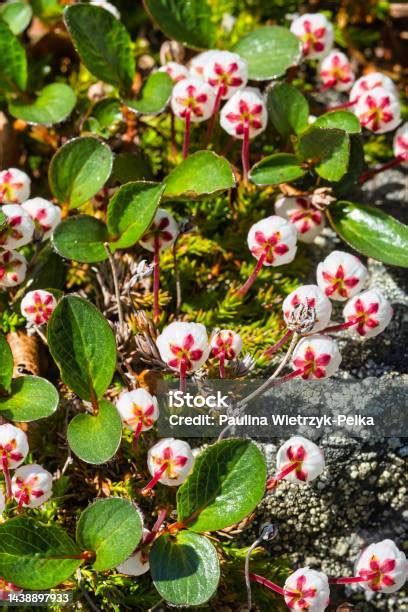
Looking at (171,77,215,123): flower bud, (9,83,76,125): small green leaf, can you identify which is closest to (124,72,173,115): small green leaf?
(171,77,215,123): flower bud

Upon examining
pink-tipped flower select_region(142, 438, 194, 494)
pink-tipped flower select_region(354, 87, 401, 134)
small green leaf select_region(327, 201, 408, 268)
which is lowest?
pink-tipped flower select_region(142, 438, 194, 494)

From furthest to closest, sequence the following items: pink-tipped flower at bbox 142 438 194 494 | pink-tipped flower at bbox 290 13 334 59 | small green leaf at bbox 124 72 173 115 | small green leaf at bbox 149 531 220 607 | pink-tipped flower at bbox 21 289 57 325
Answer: pink-tipped flower at bbox 290 13 334 59 → small green leaf at bbox 124 72 173 115 → pink-tipped flower at bbox 21 289 57 325 → pink-tipped flower at bbox 142 438 194 494 → small green leaf at bbox 149 531 220 607

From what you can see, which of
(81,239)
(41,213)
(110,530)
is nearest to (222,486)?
(110,530)

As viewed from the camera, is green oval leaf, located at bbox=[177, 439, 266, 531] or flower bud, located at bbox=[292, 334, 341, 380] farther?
flower bud, located at bbox=[292, 334, 341, 380]

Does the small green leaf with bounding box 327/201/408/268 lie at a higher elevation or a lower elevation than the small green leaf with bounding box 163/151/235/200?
lower

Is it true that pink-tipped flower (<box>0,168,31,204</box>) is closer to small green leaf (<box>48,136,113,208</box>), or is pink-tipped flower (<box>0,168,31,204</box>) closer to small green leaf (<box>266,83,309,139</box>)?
small green leaf (<box>48,136,113,208</box>)

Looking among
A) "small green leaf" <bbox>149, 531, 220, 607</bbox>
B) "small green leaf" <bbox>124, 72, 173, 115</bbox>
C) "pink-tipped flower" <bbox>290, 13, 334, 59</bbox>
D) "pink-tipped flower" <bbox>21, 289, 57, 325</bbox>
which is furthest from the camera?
"pink-tipped flower" <bbox>290, 13, 334, 59</bbox>

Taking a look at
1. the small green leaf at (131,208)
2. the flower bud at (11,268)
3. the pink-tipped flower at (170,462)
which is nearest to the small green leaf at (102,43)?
the small green leaf at (131,208)
